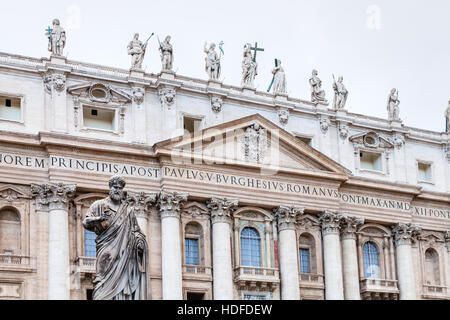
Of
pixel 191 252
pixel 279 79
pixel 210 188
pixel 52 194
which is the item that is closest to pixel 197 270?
pixel 191 252

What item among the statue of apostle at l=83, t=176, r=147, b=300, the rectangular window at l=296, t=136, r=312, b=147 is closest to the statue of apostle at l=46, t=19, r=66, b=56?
the rectangular window at l=296, t=136, r=312, b=147

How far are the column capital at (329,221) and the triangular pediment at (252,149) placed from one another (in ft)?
6.63

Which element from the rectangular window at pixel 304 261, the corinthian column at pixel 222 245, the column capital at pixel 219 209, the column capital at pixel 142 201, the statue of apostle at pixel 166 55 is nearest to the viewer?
the column capital at pixel 142 201

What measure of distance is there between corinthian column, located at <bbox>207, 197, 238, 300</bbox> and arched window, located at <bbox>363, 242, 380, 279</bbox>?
869 cm

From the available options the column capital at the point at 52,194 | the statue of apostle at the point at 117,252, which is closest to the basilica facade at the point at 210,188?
the column capital at the point at 52,194

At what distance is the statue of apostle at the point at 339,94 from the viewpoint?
48969mm

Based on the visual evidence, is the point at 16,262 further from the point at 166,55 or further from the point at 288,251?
the point at 288,251

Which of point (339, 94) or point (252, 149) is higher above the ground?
point (339, 94)

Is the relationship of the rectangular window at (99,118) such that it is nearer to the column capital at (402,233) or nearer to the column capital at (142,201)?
the column capital at (142,201)

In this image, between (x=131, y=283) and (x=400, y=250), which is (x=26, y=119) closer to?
(x=400, y=250)

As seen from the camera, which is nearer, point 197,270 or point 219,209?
point 197,270

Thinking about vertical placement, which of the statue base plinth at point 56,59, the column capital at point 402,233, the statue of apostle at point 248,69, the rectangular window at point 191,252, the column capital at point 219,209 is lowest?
the rectangular window at point 191,252

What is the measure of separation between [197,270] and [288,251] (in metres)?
4.79

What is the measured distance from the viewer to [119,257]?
15.3 metres
